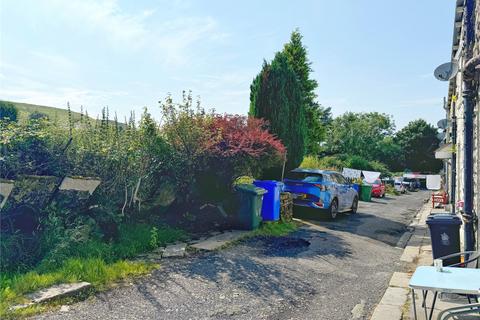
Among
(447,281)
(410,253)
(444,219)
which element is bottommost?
(410,253)

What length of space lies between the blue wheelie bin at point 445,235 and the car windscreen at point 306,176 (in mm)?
6054

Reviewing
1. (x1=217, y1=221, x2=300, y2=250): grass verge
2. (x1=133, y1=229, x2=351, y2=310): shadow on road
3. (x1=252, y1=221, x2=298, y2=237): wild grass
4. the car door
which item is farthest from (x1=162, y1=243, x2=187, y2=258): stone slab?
the car door

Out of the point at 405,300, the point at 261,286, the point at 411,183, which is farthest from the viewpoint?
the point at 411,183

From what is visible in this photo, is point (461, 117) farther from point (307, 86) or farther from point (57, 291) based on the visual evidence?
point (307, 86)

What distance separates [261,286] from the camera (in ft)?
16.3

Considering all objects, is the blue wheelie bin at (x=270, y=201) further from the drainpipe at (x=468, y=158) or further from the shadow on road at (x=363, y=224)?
the drainpipe at (x=468, y=158)

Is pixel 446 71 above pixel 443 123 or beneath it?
beneath

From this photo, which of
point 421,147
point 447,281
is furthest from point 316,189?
point 421,147

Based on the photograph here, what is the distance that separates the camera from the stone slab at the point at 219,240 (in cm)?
676

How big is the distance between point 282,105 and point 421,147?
4801cm

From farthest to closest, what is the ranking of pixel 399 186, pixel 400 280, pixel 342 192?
pixel 399 186, pixel 342 192, pixel 400 280

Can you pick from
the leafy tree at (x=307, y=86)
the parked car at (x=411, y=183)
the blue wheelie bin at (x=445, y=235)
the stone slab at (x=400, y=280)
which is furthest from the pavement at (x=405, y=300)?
the parked car at (x=411, y=183)

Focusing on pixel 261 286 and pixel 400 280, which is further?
pixel 400 280

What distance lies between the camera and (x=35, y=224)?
18.5ft
